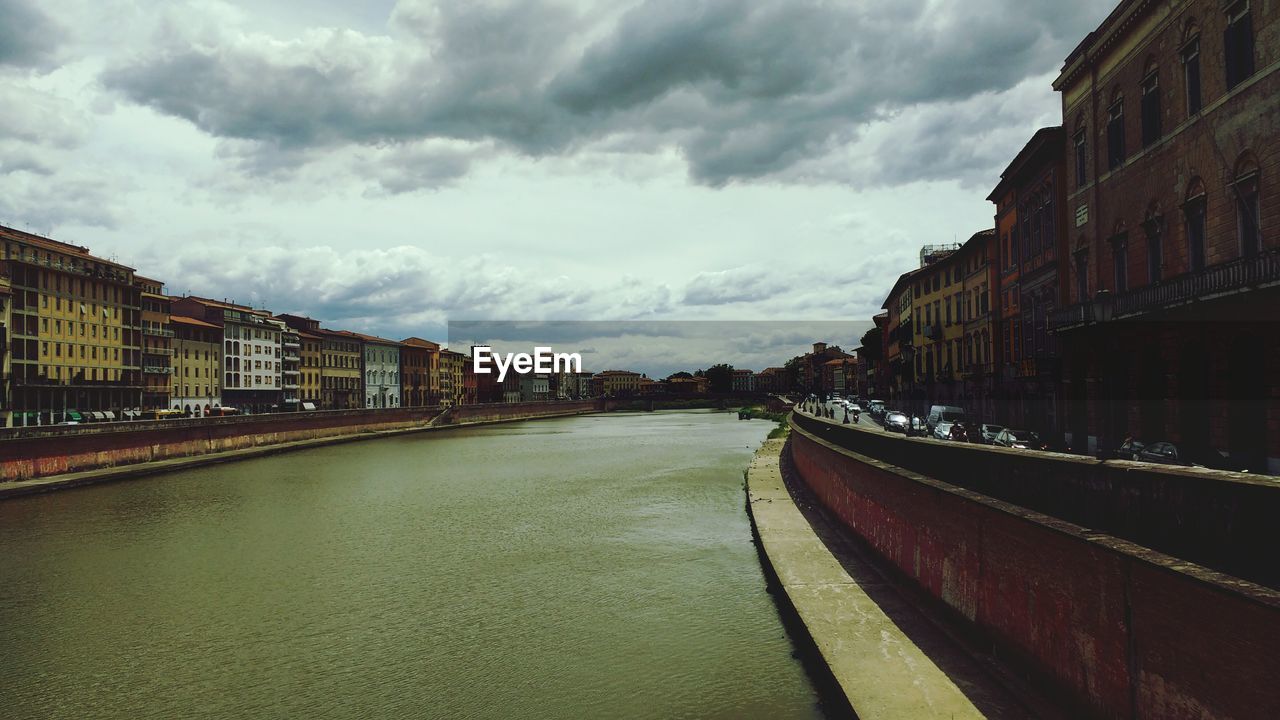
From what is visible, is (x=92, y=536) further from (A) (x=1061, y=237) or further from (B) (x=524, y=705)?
(A) (x=1061, y=237)

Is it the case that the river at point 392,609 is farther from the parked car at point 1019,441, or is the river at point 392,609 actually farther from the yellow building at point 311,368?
the yellow building at point 311,368

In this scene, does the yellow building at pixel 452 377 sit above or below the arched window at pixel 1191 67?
below

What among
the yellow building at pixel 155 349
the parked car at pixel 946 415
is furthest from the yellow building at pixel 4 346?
the parked car at pixel 946 415

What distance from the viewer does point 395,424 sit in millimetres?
91562

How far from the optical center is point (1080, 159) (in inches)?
1281

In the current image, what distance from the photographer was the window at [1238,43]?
20.8 meters

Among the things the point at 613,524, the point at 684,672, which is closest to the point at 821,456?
the point at 613,524

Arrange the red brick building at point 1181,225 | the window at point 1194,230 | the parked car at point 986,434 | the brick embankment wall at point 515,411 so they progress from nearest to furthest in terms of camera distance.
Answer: the red brick building at point 1181,225
the window at point 1194,230
the parked car at point 986,434
the brick embankment wall at point 515,411

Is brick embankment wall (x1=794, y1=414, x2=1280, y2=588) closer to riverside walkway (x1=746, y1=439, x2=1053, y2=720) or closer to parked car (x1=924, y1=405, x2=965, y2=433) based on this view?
riverside walkway (x1=746, y1=439, x2=1053, y2=720)

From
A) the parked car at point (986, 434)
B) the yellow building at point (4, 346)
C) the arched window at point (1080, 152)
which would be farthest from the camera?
the yellow building at point (4, 346)

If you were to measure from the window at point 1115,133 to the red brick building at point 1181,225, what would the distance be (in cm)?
8

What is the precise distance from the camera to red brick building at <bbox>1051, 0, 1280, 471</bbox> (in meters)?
20.1

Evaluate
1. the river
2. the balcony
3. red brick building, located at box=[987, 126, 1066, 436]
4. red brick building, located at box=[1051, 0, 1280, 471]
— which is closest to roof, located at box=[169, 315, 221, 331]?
the river

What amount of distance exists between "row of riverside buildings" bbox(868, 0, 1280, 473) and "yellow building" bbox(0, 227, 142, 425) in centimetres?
7863
